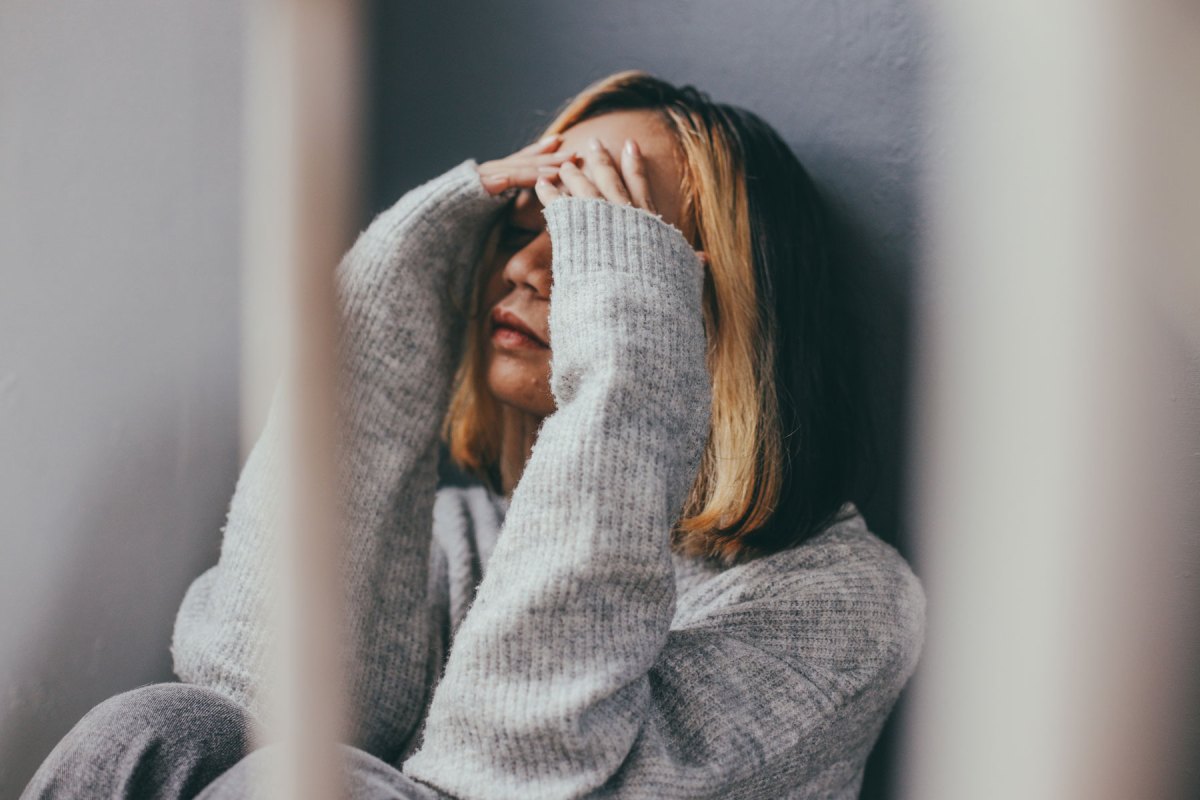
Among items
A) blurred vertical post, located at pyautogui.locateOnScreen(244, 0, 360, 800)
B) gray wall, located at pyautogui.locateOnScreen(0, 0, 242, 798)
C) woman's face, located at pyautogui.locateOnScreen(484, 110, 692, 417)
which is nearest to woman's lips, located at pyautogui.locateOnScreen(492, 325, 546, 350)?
woman's face, located at pyautogui.locateOnScreen(484, 110, 692, 417)

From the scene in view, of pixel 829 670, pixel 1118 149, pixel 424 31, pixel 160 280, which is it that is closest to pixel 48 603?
pixel 160 280

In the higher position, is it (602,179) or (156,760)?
(602,179)

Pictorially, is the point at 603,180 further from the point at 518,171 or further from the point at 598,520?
the point at 598,520

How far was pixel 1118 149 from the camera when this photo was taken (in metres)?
0.69

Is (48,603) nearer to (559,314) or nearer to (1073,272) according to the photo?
(559,314)

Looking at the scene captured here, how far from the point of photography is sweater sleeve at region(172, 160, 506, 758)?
0.74 metres

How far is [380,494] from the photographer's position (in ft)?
2.49

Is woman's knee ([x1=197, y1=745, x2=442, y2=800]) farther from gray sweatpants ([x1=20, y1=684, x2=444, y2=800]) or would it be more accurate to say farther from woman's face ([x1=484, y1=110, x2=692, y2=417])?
woman's face ([x1=484, y1=110, x2=692, y2=417])

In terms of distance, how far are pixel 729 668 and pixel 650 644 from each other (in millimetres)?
85

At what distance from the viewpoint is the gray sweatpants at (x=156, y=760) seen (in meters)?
0.56

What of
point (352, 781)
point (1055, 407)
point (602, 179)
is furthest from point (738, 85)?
point (352, 781)

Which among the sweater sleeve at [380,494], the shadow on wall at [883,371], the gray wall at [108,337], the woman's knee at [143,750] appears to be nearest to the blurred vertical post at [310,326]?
the woman's knee at [143,750]

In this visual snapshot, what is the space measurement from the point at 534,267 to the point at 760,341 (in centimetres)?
20

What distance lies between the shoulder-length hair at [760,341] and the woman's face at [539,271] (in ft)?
0.06
